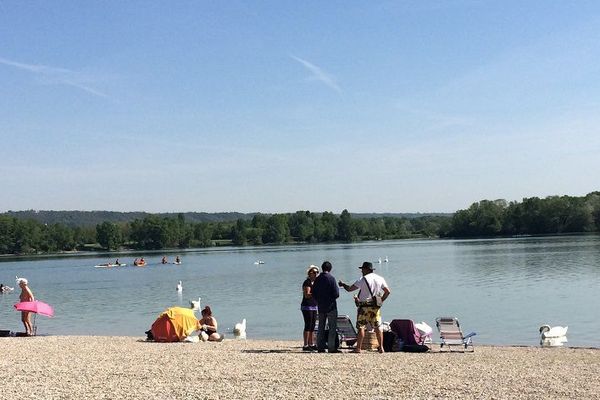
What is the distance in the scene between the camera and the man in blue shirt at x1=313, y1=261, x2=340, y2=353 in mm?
14898

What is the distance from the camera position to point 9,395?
10.3m

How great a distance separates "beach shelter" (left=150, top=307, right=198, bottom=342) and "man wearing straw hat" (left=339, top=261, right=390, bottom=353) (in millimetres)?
5863

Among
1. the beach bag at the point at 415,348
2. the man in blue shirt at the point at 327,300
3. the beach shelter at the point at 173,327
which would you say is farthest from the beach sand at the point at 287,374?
the beach shelter at the point at 173,327

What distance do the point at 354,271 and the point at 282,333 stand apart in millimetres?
40207

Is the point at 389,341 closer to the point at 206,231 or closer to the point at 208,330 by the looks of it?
the point at 208,330

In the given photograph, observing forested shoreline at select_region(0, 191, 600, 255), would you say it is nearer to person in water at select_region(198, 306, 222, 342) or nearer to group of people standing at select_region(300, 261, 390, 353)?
person in water at select_region(198, 306, 222, 342)

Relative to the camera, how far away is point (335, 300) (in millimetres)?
15070

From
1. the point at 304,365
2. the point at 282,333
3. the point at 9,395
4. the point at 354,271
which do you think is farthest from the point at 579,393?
the point at 354,271

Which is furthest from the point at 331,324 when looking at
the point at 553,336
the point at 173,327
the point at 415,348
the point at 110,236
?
the point at 110,236

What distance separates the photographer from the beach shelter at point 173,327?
1900 centimetres

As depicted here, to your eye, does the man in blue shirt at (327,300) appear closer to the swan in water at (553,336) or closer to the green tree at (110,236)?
the swan in water at (553,336)

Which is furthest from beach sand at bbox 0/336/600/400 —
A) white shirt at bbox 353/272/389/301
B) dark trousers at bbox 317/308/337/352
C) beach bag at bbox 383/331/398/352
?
white shirt at bbox 353/272/389/301

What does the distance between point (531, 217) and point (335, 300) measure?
146 m

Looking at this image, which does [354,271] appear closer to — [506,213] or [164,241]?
[506,213]
